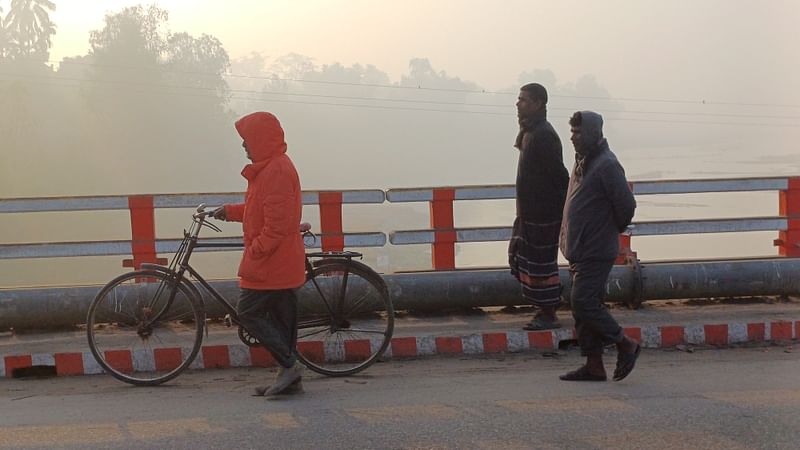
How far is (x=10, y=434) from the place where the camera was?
4.60m

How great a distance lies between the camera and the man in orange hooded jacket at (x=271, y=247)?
5.04m

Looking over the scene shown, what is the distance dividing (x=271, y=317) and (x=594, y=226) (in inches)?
87.2

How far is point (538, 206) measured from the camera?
21.2 ft

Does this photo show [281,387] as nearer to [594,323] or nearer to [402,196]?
[594,323]

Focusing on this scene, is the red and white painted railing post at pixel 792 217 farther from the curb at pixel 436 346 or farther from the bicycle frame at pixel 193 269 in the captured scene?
the bicycle frame at pixel 193 269

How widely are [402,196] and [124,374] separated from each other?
304cm

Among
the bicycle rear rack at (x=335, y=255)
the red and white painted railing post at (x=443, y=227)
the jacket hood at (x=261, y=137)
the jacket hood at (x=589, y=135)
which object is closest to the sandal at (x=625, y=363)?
the jacket hood at (x=589, y=135)

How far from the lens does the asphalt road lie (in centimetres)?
A: 436

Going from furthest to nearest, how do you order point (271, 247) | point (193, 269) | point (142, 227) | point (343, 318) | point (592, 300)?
point (142, 227) < point (343, 318) < point (193, 269) < point (592, 300) < point (271, 247)


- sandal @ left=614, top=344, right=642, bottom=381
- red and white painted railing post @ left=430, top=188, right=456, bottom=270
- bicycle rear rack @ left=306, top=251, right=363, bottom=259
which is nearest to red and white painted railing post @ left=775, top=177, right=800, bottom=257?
red and white painted railing post @ left=430, top=188, right=456, bottom=270

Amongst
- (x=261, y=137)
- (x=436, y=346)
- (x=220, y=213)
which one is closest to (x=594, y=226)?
(x=436, y=346)

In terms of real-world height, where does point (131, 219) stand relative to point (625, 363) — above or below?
above

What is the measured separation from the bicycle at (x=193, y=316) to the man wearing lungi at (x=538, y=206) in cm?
128

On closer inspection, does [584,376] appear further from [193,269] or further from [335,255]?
[193,269]
